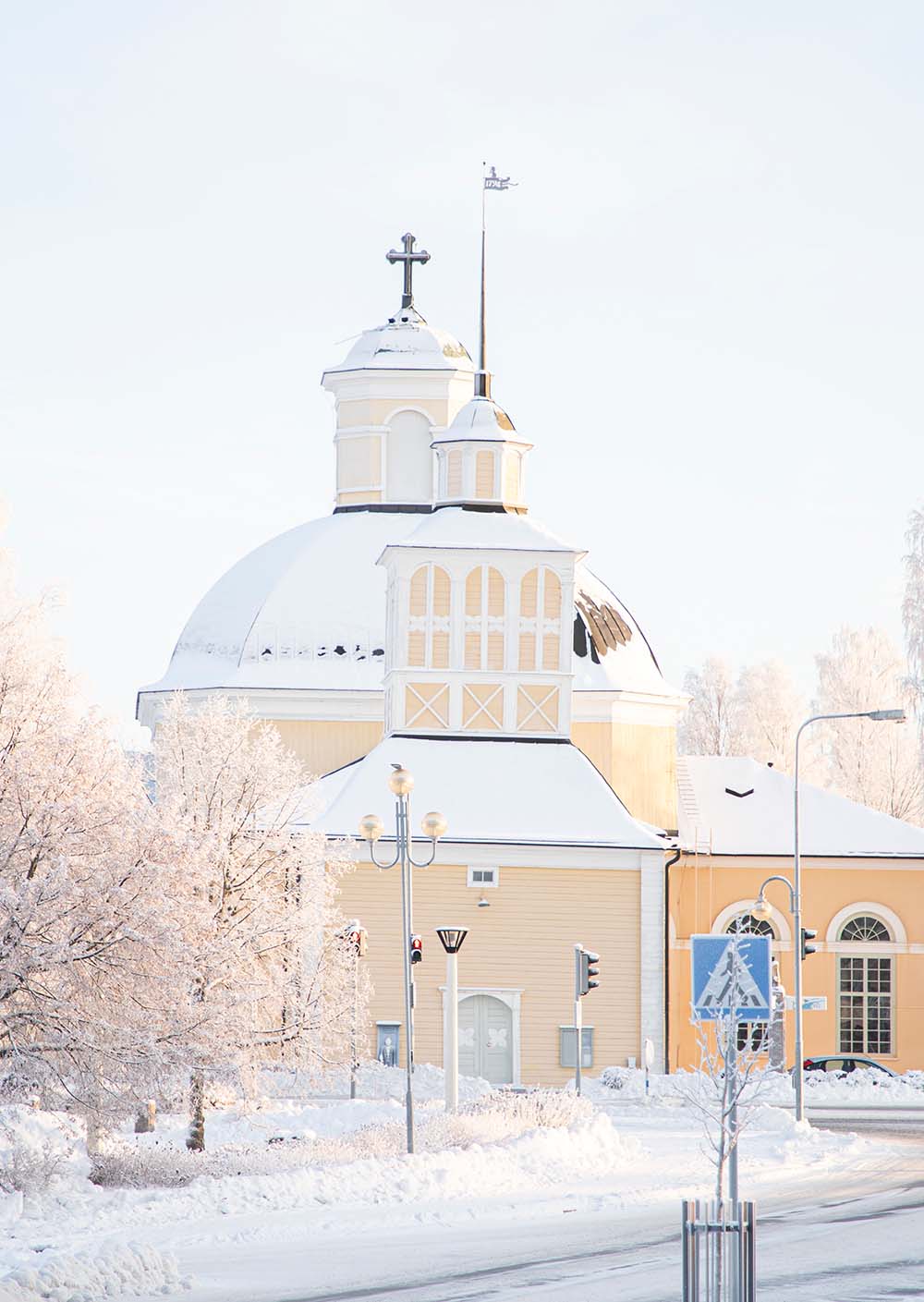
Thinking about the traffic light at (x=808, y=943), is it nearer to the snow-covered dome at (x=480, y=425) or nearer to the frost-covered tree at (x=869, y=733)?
the snow-covered dome at (x=480, y=425)

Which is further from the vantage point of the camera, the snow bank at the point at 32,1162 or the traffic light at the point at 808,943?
the traffic light at the point at 808,943

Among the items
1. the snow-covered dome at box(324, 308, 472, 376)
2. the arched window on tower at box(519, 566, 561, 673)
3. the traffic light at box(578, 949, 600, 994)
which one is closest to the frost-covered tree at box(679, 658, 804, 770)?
the snow-covered dome at box(324, 308, 472, 376)

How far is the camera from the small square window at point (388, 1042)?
135 ft

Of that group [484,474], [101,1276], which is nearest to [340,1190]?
[101,1276]

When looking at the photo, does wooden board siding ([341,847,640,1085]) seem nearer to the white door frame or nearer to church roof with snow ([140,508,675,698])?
the white door frame

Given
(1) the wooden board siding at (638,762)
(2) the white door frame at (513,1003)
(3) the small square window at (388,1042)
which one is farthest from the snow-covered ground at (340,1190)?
(1) the wooden board siding at (638,762)

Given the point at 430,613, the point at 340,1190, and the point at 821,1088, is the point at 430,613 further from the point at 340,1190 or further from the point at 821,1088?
the point at 340,1190

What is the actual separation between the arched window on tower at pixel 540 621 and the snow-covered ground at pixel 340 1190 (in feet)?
46.6

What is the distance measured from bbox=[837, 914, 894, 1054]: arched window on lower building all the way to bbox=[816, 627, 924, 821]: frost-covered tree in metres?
25.8

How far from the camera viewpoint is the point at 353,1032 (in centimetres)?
3173

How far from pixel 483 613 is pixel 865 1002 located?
11.7 metres

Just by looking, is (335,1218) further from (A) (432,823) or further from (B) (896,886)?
(B) (896,886)

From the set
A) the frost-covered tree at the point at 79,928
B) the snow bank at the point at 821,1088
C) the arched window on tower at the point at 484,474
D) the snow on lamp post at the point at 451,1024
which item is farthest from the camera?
the arched window on tower at the point at 484,474

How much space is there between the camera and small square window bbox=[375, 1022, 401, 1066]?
41219mm
